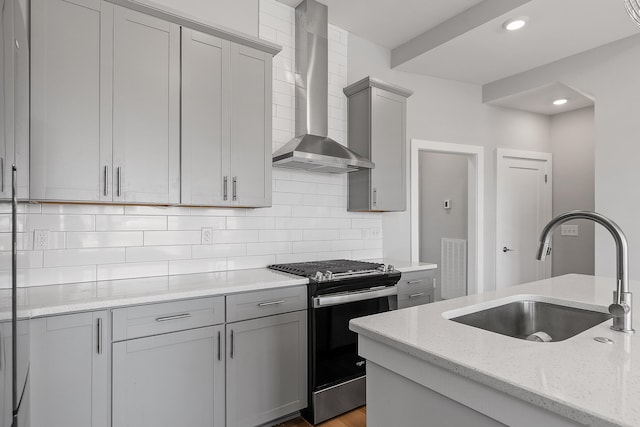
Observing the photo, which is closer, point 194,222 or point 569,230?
point 194,222

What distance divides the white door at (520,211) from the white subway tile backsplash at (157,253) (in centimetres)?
352

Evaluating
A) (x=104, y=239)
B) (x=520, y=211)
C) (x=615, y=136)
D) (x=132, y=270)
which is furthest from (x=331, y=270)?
(x=520, y=211)

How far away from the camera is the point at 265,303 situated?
226 centimetres

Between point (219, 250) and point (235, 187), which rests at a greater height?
point (235, 187)

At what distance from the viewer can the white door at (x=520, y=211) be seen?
175 inches

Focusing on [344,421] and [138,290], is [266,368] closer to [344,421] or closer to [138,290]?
[344,421]

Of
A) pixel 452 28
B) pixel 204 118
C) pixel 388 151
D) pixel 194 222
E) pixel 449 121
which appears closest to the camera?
pixel 204 118

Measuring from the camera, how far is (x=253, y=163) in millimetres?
2586

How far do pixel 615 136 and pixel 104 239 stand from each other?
→ 4.17m

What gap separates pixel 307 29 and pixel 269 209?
1.53 m

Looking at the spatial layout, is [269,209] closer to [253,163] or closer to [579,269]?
[253,163]

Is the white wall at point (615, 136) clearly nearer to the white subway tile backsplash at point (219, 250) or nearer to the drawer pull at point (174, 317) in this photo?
the white subway tile backsplash at point (219, 250)

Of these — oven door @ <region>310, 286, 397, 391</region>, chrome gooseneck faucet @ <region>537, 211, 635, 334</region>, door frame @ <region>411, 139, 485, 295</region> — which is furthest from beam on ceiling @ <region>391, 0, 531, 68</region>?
oven door @ <region>310, 286, 397, 391</region>

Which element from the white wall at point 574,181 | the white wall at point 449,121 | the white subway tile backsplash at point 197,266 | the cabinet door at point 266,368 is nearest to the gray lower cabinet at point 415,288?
the white wall at point 449,121
